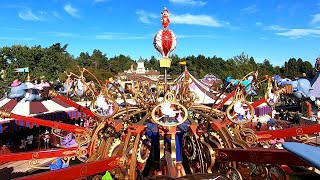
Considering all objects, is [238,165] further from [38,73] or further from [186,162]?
[38,73]

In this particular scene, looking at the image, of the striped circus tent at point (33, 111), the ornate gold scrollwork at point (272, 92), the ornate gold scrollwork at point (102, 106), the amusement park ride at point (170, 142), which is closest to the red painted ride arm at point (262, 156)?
the amusement park ride at point (170, 142)

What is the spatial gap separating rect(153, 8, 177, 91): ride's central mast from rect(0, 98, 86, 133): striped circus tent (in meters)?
6.90

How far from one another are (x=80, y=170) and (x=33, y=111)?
35.1 feet

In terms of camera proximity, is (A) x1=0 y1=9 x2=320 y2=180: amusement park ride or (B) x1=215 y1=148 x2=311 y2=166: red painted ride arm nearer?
(B) x1=215 y1=148 x2=311 y2=166: red painted ride arm

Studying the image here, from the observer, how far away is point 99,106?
6199 mm

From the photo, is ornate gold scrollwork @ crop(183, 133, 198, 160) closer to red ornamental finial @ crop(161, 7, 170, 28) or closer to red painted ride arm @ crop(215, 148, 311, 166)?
red painted ride arm @ crop(215, 148, 311, 166)

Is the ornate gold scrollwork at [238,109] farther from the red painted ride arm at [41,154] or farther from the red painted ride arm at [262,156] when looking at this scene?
the red painted ride arm at [41,154]

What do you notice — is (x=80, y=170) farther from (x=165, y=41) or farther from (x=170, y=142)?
(x=165, y=41)

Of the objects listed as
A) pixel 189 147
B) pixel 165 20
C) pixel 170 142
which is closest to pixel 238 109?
pixel 189 147

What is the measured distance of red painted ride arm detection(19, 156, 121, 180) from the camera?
3.95 metres

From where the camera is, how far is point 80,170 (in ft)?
14.6

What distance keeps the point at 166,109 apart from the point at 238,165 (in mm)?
1741

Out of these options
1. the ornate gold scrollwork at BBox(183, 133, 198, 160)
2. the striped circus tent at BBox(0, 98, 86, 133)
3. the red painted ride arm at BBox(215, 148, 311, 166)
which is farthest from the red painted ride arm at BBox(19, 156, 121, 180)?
the striped circus tent at BBox(0, 98, 86, 133)

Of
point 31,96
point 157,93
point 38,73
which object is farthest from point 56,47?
point 157,93
